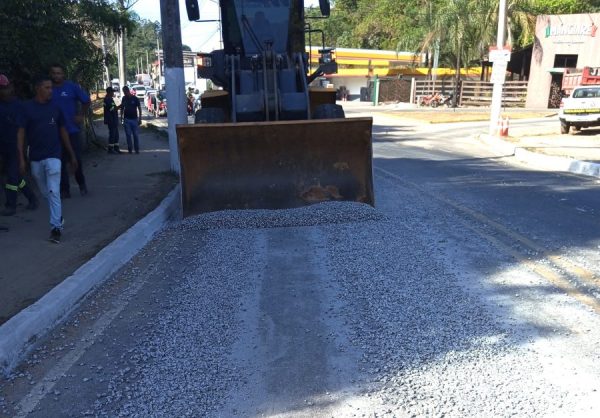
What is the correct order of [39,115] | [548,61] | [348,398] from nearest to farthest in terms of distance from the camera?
1. [348,398]
2. [39,115]
3. [548,61]

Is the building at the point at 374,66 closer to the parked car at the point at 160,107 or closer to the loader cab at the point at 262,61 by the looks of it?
the parked car at the point at 160,107

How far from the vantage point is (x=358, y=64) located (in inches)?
2215

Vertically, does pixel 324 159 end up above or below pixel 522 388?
above

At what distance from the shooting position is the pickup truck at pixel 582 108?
65.5 feet

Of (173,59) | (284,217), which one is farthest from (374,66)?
(284,217)

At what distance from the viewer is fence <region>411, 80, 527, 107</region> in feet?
133

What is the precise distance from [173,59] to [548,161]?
30.9ft

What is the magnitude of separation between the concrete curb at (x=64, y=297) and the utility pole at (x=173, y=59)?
11.6 feet

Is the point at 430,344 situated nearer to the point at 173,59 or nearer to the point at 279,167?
the point at 279,167

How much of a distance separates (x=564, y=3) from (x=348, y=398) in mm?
47911

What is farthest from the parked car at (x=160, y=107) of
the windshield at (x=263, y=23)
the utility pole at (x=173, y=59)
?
the windshield at (x=263, y=23)

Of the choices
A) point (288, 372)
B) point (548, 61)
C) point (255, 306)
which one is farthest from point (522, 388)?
point (548, 61)

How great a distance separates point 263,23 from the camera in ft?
29.9

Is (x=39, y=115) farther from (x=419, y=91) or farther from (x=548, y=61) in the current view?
(x=419, y=91)
